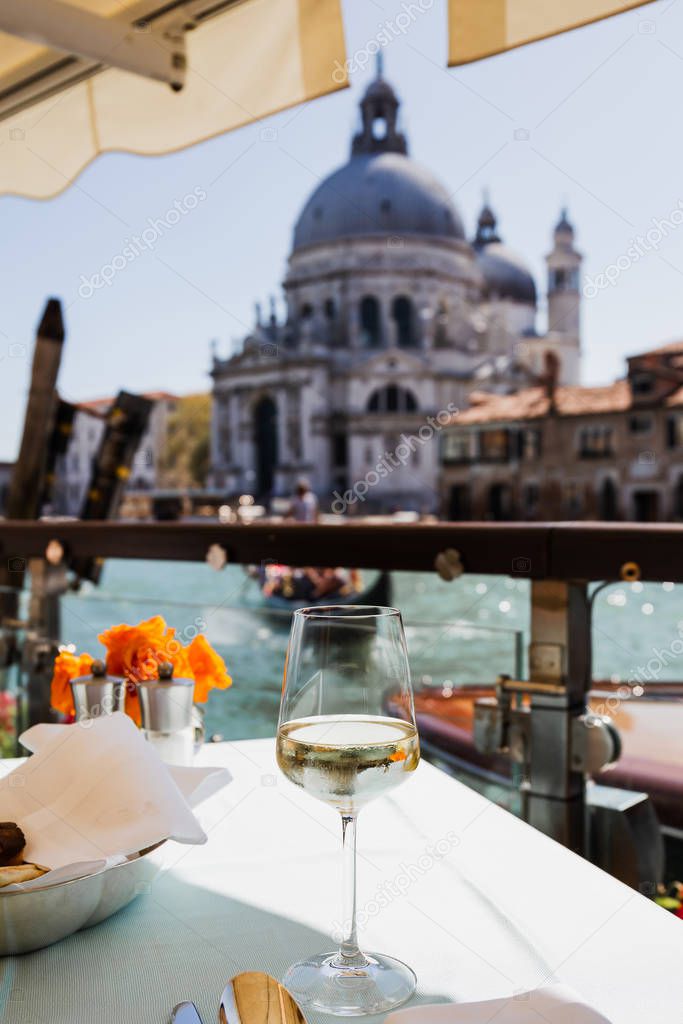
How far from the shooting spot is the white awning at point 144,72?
4.48ft

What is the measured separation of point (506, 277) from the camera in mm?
40781

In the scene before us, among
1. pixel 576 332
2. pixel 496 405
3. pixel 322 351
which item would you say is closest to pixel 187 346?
pixel 322 351

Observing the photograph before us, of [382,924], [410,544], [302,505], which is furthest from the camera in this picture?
[302,505]

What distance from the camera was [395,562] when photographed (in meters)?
1.22

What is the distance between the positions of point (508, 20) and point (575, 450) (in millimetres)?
28535

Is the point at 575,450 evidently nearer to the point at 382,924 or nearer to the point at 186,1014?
the point at 382,924

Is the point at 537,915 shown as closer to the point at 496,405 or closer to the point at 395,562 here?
the point at 395,562

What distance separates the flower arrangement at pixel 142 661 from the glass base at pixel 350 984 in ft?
1.21

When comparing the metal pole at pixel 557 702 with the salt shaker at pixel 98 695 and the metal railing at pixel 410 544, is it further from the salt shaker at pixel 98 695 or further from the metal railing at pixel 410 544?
the salt shaker at pixel 98 695

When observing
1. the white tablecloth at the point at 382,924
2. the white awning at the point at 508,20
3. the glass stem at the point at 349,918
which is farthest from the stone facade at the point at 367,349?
the glass stem at the point at 349,918

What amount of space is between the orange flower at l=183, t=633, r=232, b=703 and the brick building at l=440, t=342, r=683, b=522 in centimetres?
2715

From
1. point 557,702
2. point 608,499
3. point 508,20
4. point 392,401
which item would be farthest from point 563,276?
point 557,702

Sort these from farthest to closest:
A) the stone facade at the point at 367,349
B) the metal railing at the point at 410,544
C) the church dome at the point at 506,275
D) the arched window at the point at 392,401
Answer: the church dome at the point at 506,275, the arched window at the point at 392,401, the stone facade at the point at 367,349, the metal railing at the point at 410,544

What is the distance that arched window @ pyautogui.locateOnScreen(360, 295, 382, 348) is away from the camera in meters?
37.0
